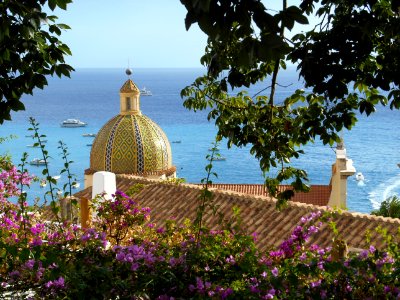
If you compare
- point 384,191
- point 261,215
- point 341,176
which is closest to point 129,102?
point 341,176

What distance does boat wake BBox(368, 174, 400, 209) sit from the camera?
53531 mm

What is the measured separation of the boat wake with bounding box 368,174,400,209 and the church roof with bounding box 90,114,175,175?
3635 cm

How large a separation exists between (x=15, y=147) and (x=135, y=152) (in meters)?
65.0

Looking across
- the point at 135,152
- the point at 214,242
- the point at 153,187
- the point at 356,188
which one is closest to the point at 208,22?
the point at 214,242

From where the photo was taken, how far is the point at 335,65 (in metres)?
4.20

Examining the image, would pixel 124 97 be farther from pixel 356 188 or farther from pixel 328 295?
pixel 356 188

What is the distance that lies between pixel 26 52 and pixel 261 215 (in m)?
7.69

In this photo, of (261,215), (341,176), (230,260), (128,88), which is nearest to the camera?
(230,260)

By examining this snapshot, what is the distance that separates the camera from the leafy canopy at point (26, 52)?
363cm

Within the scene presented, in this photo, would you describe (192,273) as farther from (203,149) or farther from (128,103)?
(203,149)

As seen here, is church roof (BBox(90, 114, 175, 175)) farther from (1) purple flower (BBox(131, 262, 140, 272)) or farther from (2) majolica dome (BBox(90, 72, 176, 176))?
(1) purple flower (BBox(131, 262, 140, 272))

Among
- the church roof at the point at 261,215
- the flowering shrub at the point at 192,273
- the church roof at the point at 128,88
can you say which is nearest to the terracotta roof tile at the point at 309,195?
the church roof at the point at 128,88

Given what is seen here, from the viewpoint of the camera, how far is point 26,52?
14.2ft

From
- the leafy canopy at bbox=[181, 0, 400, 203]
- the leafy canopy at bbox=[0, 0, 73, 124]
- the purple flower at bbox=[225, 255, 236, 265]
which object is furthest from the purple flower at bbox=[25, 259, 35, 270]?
the leafy canopy at bbox=[181, 0, 400, 203]
